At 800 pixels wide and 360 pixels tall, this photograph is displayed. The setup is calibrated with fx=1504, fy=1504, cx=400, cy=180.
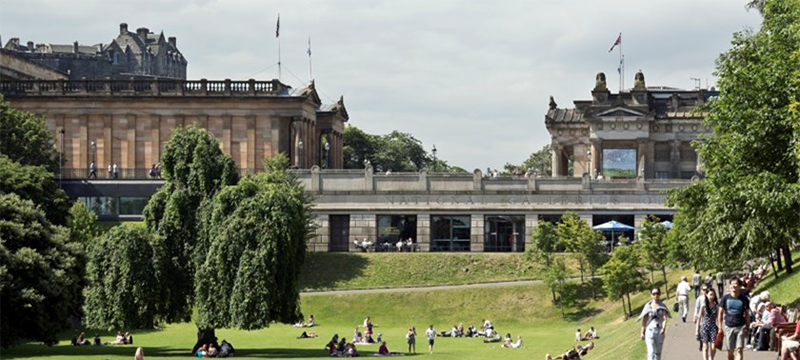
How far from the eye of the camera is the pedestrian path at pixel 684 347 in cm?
3938

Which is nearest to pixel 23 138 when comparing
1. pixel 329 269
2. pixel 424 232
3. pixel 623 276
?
pixel 329 269

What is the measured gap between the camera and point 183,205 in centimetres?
6556

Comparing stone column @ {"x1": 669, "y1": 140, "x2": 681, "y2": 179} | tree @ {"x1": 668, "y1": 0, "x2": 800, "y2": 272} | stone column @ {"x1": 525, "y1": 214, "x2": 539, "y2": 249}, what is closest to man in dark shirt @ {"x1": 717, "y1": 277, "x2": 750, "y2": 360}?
tree @ {"x1": 668, "y1": 0, "x2": 800, "y2": 272}

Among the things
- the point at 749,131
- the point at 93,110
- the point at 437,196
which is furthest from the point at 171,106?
the point at 749,131

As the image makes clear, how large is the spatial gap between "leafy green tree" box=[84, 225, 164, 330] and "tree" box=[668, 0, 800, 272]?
23446 mm

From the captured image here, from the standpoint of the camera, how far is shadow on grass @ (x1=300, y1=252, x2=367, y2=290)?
94375 mm

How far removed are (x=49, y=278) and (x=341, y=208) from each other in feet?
158

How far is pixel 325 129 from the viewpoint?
431 ft

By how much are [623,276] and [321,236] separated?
96.0ft

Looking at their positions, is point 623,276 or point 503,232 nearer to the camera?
point 623,276

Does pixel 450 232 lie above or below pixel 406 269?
above

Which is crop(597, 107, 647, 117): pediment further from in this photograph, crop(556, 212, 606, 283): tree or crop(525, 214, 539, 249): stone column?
crop(556, 212, 606, 283): tree

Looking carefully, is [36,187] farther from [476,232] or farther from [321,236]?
[476,232]

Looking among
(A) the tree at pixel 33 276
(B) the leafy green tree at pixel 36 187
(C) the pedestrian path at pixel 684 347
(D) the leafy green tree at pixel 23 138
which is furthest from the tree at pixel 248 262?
(D) the leafy green tree at pixel 23 138
